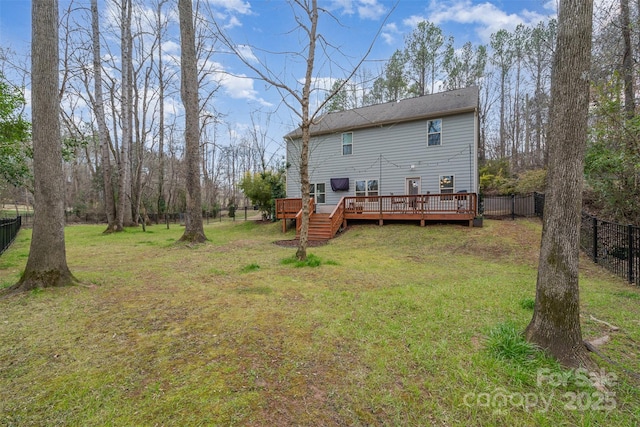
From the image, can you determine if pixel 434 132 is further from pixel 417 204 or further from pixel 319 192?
pixel 319 192

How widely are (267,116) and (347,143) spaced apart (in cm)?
734

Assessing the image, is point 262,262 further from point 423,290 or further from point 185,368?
point 185,368

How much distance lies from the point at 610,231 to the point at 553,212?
6.44 meters

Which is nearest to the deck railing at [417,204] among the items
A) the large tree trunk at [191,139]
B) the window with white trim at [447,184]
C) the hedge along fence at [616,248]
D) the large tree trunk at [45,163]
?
the window with white trim at [447,184]

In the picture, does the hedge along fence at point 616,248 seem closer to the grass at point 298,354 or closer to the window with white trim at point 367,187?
the grass at point 298,354

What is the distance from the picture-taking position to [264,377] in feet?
7.66

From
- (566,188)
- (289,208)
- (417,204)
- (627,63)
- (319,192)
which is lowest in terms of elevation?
(289,208)

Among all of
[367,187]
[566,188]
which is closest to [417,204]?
[367,187]

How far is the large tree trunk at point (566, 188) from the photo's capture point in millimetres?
2479

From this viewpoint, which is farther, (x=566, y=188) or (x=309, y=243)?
(x=309, y=243)

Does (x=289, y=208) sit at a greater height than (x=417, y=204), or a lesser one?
lesser

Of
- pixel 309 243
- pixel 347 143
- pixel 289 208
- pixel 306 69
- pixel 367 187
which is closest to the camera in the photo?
pixel 306 69

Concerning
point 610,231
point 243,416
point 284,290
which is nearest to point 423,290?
point 284,290

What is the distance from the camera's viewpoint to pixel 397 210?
12.7 metres
